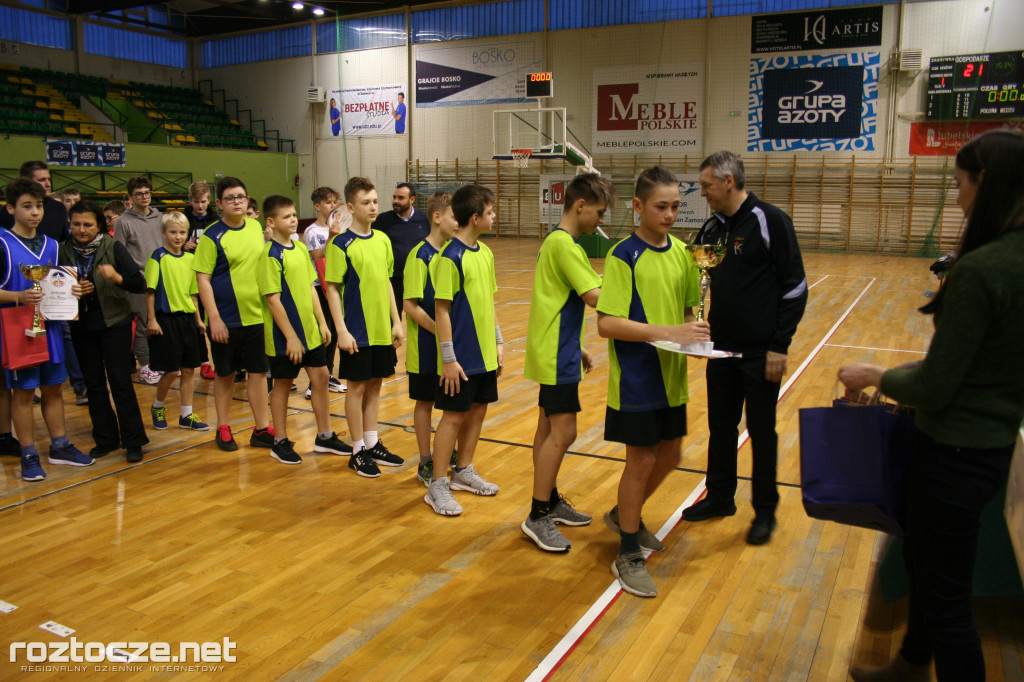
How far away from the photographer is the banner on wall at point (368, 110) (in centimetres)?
2209

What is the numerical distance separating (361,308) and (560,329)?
139cm

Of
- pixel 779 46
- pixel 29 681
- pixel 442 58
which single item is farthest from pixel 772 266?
pixel 442 58

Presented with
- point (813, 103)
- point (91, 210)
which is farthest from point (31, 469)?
point (813, 103)

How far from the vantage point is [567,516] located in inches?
135

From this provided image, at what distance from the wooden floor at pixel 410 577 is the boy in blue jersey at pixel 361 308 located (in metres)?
0.34

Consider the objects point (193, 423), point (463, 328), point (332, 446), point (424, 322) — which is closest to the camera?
point (463, 328)

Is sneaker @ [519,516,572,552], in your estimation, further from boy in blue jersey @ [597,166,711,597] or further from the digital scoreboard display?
the digital scoreboard display

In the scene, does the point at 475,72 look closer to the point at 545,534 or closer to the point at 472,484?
the point at 472,484

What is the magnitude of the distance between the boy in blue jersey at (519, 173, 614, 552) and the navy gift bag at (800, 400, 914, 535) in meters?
1.15

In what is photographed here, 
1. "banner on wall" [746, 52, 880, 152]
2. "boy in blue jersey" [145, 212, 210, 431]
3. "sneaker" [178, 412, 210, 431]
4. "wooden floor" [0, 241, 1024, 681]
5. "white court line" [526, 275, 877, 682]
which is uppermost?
"banner on wall" [746, 52, 880, 152]

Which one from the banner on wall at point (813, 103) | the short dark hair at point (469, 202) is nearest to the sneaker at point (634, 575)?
the short dark hair at point (469, 202)

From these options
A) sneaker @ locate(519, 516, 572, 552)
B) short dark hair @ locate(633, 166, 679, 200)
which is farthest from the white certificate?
short dark hair @ locate(633, 166, 679, 200)

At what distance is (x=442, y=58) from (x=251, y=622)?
20747 mm

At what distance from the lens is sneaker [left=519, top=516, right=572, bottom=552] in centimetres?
311
